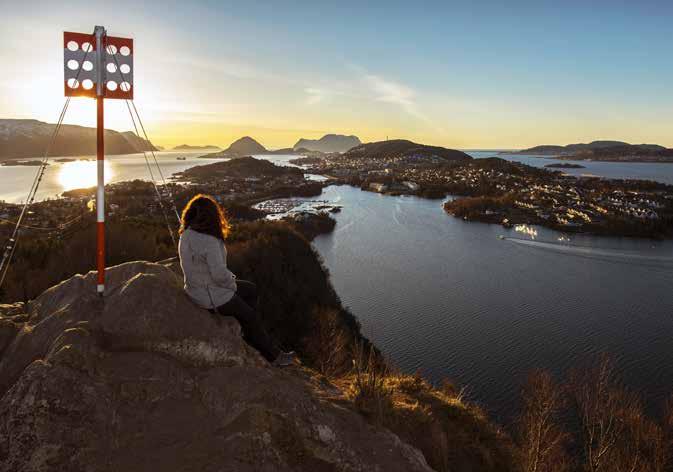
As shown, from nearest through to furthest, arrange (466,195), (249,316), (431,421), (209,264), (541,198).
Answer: (209,264) → (249,316) → (431,421) → (541,198) → (466,195)

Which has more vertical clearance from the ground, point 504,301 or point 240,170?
point 240,170

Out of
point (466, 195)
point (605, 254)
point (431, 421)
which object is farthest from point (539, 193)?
point (431, 421)

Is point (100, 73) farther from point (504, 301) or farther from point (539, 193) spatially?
point (539, 193)

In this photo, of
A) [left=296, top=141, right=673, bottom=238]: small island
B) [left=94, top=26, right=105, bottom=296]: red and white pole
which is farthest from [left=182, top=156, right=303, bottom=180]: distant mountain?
[left=94, top=26, right=105, bottom=296]: red and white pole

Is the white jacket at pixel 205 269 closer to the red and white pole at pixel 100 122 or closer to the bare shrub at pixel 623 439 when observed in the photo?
the red and white pole at pixel 100 122

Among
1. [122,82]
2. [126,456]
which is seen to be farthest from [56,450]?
[122,82]

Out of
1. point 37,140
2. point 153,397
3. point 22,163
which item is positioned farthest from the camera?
point 37,140

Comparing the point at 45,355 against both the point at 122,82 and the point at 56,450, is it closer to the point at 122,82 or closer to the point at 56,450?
the point at 56,450
